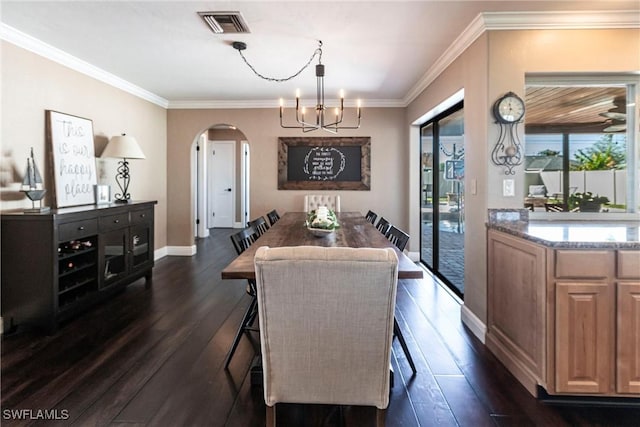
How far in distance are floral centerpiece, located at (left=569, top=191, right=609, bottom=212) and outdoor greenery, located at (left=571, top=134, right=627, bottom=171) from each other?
0.21 m

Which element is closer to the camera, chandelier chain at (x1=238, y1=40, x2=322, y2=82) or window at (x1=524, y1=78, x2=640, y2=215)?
window at (x1=524, y1=78, x2=640, y2=215)

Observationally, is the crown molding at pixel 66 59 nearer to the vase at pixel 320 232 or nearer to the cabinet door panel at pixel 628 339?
the vase at pixel 320 232

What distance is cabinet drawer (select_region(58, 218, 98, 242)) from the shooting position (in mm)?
2865

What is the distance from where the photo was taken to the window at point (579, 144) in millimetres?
2682

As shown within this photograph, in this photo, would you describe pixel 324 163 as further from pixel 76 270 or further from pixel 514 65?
pixel 76 270

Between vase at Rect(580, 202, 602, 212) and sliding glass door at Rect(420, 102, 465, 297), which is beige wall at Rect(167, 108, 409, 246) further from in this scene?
vase at Rect(580, 202, 602, 212)

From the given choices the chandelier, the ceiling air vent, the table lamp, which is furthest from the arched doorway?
the ceiling air vent

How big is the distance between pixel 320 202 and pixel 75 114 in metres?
3.25

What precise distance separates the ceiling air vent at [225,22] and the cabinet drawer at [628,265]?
2859 millimetres

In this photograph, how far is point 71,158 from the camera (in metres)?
3.67

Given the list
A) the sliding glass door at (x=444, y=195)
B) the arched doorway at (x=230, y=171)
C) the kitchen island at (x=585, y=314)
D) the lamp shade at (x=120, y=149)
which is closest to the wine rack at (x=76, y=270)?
the lamp shade at (x=120, y=149)

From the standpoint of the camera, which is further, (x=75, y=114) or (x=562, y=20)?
(x=75, y=114)

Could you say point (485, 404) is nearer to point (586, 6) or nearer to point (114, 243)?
point (586, 6)

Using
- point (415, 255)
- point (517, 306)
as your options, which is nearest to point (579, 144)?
point (517, 306)
